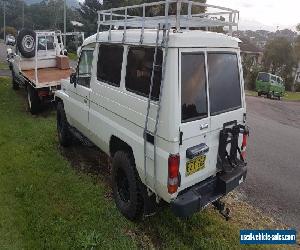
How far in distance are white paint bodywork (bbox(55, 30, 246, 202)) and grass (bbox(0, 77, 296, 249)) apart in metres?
0.84

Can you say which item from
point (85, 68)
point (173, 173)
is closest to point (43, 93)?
point (85, 68)

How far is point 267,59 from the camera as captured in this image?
46.2 m

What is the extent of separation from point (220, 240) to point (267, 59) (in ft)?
147

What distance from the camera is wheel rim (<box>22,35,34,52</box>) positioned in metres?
12.4

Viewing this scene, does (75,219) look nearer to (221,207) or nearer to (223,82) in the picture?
(221,207)

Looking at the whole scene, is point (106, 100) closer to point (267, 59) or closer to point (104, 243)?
point (104, 243)

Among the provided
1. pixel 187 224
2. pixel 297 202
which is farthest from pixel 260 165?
pixel 187 224

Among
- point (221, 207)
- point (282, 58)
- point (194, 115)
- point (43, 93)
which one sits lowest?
point (221, 207)

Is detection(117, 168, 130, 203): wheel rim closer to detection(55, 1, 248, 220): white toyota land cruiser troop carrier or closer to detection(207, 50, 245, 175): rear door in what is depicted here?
detection(55, 1, 248, 220): white toyota land cruiser troop carrier

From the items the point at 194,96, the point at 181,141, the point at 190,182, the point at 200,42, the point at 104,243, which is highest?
the point at 200,42

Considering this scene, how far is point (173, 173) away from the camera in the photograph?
425cm

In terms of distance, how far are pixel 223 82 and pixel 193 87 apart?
70 centimetres

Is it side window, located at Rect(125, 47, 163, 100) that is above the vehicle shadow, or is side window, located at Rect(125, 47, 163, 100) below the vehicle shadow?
above

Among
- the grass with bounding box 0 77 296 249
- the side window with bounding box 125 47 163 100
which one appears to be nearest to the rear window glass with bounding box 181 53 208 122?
the side window with bounding box 125 47 163 100
